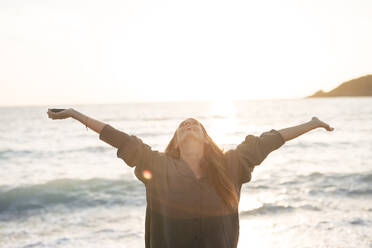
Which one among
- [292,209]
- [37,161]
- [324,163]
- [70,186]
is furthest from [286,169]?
[37,161]

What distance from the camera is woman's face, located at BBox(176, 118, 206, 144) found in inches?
137

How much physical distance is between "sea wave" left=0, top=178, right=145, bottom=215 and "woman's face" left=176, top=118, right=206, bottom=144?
34.6 ft

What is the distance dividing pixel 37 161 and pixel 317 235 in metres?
18.8

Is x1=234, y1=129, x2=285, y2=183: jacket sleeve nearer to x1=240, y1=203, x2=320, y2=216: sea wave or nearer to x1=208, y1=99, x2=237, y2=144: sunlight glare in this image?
x1=240, y1=203, x2=320, y2=216: sea wave

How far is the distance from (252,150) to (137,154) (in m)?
0.91

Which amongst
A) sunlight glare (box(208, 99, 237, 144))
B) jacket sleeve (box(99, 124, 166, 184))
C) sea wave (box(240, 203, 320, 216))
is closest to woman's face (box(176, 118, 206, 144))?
jacket sleeve (box(99, 124, 166, 184))

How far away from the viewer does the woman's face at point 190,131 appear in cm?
349

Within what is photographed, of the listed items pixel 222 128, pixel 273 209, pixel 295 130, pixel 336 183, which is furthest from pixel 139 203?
pixel 222 128

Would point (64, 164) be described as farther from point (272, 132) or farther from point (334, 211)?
point (272, 132)

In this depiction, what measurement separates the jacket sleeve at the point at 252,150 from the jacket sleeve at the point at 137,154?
611mm

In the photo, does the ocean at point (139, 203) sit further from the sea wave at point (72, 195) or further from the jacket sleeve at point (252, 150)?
the jacket sleeve at point (252, 150)

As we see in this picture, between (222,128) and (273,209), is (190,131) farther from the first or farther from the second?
(222,128)

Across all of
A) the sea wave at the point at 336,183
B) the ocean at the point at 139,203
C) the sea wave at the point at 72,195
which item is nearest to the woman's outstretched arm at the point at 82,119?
the ocean at the point at 139,203

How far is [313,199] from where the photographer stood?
1365cm
